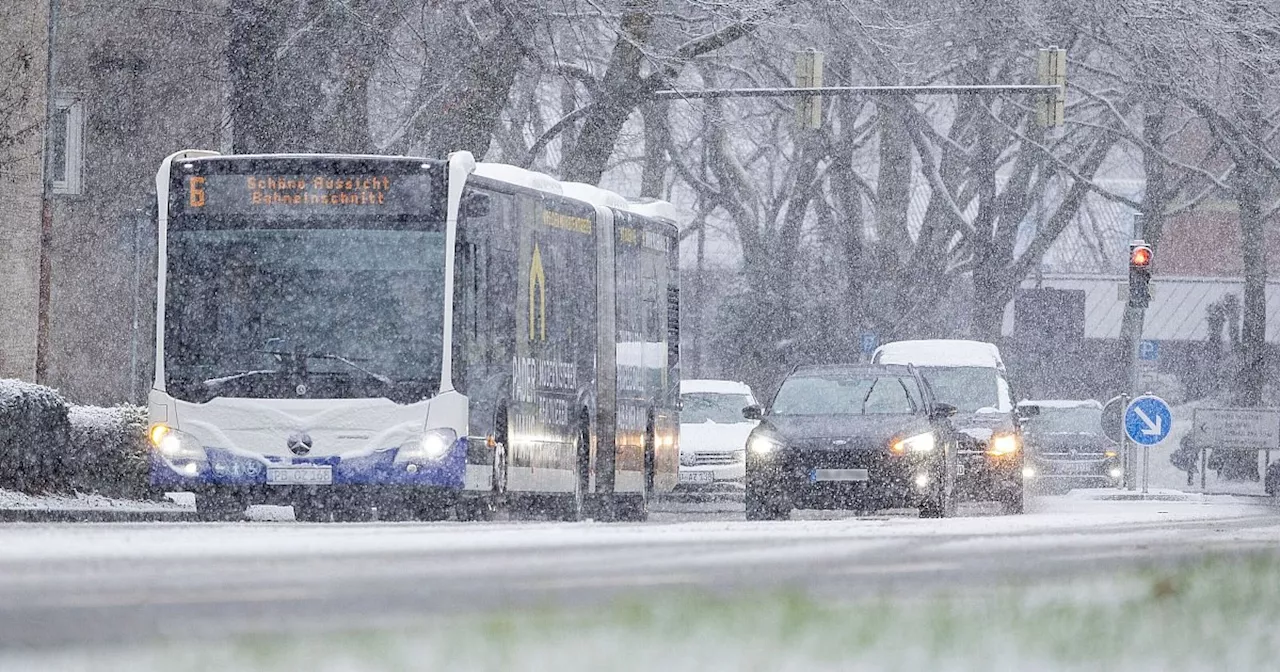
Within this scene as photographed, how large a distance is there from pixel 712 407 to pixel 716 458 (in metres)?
2.24

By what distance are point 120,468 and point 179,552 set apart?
1471 cm

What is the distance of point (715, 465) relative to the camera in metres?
33.6

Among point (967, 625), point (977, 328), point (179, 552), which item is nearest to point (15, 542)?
point (179, 552)

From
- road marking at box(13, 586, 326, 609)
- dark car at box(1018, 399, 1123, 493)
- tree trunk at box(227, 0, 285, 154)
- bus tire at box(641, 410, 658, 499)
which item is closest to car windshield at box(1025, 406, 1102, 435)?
dark car at box(1018, 399, 1123, 493)

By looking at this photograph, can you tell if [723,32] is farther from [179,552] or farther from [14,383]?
[179,552]

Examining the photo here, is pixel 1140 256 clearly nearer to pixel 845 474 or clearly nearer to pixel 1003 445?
pixel 1003 445

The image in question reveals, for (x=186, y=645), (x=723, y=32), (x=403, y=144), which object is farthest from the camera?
(x=403, y=144)

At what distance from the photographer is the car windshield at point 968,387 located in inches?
1157

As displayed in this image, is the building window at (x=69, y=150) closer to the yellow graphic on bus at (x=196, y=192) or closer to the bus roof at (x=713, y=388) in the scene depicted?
the bus roof at (x=713, y=388)

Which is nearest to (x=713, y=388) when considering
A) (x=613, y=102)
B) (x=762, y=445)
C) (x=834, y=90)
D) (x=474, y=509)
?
(x=834, y=90)

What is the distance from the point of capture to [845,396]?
2512 cm

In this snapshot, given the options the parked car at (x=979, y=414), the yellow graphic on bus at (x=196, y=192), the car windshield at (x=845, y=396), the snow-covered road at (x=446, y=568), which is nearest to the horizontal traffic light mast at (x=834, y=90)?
the parked car at (x=979, y=414)

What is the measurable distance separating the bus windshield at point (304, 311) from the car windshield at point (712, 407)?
575 inches

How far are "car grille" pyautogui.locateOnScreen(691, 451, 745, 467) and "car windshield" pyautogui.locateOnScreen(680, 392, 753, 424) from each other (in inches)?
59.0
